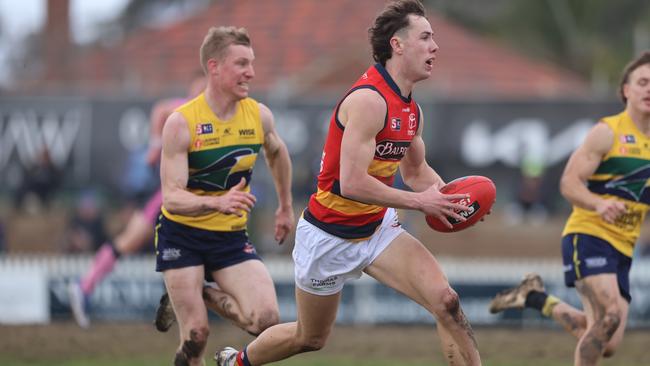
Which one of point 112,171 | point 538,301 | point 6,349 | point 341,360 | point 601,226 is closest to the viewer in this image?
point 601,226

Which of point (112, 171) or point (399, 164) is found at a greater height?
point (399, 164)

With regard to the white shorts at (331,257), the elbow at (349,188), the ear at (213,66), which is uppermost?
the ear at (213,66)

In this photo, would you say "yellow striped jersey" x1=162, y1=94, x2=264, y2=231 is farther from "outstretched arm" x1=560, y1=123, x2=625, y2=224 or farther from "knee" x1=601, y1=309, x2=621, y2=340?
"knee" x1=601, y1=309, x2=621, y2=340

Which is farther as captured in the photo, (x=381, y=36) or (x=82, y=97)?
(x=82, y=97)

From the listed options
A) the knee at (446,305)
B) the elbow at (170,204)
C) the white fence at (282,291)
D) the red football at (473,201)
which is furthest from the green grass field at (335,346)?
the red football at (473,201)

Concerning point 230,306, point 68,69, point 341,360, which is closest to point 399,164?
point 230,306

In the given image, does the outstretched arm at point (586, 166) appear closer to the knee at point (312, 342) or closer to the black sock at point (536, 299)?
the black sock at point (536, 299)

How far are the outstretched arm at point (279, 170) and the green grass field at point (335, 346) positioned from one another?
2542 millimetres

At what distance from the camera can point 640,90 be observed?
8.63 m

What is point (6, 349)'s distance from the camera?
11867 mm

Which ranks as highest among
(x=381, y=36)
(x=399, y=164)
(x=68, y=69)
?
(x=381, y=36)

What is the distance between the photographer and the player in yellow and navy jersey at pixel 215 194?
312 inches

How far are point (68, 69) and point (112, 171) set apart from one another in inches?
207

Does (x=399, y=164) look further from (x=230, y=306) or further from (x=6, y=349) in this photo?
(x=6, y=349)
